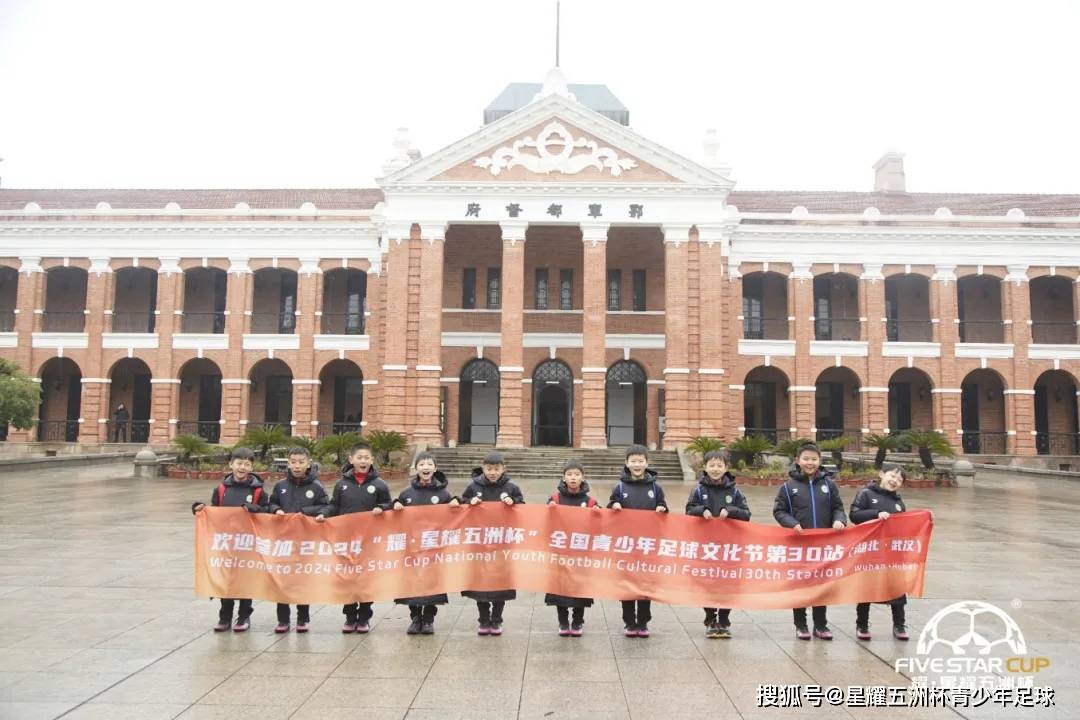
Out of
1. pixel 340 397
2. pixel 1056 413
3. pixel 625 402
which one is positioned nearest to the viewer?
pixel 625 402

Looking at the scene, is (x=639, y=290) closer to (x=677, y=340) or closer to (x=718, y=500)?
(x=677, y=340)

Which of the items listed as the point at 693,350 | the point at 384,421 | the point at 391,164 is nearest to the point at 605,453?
the point at 693,350

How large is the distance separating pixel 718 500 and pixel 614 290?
24847mm

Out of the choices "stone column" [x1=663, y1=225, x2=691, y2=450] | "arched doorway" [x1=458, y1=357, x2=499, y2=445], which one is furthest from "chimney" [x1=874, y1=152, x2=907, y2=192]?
"arched doorway" [x1=458, y1=357, x2=499, y2=445]

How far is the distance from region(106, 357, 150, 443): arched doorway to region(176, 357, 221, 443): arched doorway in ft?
5.45

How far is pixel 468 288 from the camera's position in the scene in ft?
103

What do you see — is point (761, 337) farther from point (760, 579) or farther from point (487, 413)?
point (760, 579)

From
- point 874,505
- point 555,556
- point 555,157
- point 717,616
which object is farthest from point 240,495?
point 555,157

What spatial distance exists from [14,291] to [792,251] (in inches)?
1316

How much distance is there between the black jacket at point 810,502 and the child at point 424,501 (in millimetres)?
2890

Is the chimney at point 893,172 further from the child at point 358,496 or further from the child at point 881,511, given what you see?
the child at point 358,496

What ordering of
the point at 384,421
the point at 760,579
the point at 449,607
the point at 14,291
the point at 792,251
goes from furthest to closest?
the point at 14,291 < the point at 792,251 < the point at 384,421 < the point at 449,607 < the point at 760,579

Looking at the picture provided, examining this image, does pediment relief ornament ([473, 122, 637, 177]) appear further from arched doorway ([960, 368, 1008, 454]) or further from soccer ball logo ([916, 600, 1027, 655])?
soccer ball logo ([916, 600, 1027, 655])

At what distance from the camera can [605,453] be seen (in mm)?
25609
